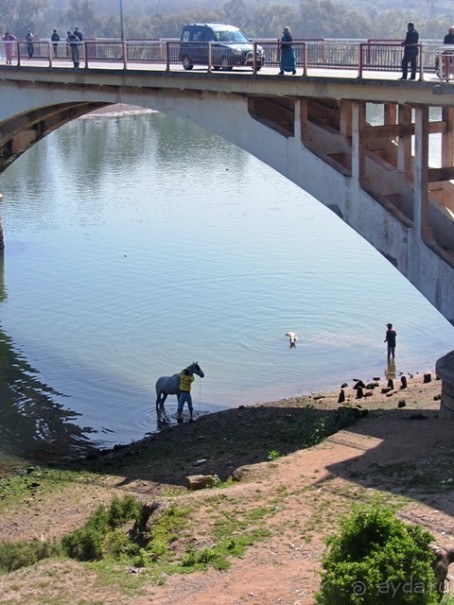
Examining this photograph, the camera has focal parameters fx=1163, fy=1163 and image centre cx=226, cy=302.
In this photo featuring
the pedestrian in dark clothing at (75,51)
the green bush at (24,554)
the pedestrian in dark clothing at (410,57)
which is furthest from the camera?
the pedestrian in dark clothing at (75,51)

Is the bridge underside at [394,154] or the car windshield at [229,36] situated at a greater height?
the car windshield at [229,36]

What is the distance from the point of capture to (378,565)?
8.56 m

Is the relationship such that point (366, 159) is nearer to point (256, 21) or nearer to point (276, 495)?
point (276, 495)

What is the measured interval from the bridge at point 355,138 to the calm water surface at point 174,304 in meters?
5.16

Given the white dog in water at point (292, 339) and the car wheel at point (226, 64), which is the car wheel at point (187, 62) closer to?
the car wheel at point (226, 64)

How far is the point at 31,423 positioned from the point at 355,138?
7947 millimetres

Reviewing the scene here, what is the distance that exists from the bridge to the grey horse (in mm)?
3724

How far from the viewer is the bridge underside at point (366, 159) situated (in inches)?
632

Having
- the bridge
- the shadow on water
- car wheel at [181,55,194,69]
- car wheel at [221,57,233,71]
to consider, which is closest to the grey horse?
the shadow on water

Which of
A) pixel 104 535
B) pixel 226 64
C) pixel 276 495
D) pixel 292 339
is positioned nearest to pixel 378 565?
pixel 276 495

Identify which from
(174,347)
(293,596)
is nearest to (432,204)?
(293,596)

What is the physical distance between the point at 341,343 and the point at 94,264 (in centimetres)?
1042

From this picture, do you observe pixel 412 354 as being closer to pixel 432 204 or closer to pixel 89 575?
pixel 432 204

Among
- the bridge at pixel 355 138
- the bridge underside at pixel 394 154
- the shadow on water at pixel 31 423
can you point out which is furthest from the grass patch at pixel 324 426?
the shadow on water at pixel 31 423
